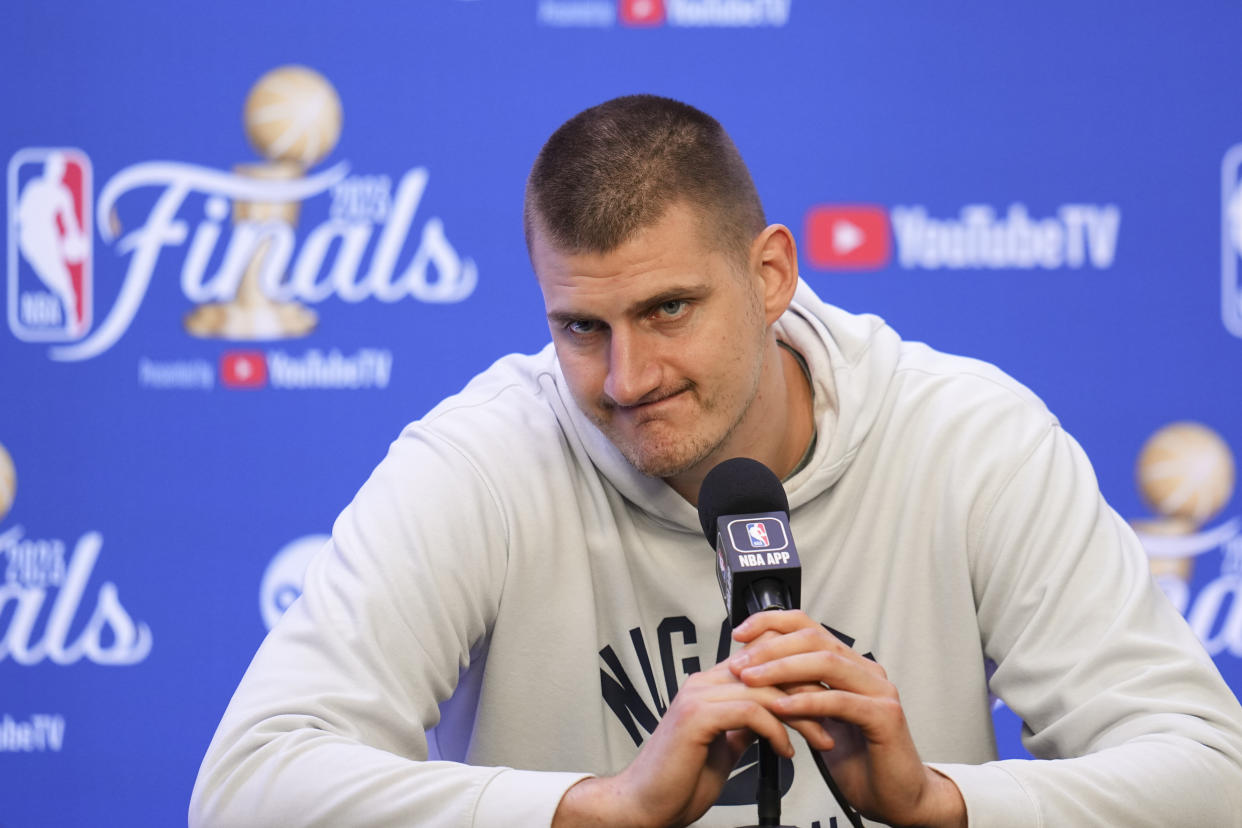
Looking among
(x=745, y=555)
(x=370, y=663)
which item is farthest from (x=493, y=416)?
(x=745, y=555)

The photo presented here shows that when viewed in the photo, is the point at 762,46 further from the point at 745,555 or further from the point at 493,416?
the point at 745,555

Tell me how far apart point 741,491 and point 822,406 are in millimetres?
532

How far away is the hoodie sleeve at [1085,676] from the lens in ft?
4.14

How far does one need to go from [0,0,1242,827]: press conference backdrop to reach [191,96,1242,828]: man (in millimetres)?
1010

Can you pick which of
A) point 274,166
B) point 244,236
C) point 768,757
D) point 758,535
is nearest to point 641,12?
point 274,166

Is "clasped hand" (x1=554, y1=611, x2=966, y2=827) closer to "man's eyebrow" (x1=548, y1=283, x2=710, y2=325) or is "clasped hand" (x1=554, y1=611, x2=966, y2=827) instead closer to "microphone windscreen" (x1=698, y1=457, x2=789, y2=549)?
"microphone windscreen" (x1=698, y1=457, x2=789, y2=549)

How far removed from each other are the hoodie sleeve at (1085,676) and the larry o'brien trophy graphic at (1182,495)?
1.22 metres

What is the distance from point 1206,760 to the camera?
1304mm

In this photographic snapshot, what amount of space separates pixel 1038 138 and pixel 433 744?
179 centimetres

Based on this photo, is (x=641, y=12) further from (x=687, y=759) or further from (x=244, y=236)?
(x=687, y=759)

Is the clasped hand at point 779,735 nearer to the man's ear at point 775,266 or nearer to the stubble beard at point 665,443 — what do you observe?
the stubble beard at point 665,443

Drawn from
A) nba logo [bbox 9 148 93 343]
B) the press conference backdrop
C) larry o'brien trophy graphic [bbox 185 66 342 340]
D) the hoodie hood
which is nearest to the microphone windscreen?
the hoodie hood

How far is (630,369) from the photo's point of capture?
1439 mm

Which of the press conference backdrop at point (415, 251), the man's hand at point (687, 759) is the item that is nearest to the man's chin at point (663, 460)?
the man's hand at point (687, 759)
